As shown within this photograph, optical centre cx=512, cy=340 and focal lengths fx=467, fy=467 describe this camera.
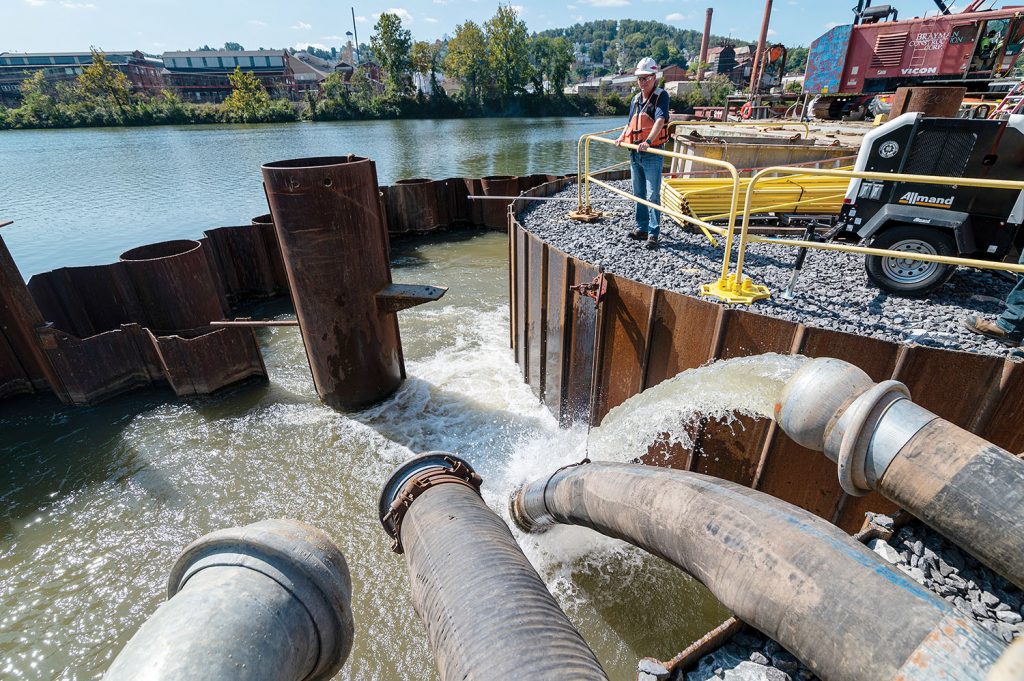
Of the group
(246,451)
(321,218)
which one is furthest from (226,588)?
(246,451)

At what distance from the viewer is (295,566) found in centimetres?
221

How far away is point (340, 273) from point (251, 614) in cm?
475

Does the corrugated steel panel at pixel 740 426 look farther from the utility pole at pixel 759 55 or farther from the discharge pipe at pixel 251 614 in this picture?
the utility pole at pixel 759 55

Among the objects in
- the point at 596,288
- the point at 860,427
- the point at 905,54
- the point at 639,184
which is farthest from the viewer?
the point at 905,54

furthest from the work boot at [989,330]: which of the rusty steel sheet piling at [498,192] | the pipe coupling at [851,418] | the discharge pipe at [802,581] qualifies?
the rusty steel sheet piling at [498,192]

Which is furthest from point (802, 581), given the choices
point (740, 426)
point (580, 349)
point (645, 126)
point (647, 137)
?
point (645, 126)

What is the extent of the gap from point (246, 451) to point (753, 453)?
6441mm

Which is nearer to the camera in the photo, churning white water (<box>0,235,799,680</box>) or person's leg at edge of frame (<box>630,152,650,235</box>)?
churning white water (<box>0,235,799,680</box>)

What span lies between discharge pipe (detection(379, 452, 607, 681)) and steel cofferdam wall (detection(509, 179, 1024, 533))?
2496mm

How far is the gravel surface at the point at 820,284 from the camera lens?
14.2ft

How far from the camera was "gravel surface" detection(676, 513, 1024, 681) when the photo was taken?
8.36ft

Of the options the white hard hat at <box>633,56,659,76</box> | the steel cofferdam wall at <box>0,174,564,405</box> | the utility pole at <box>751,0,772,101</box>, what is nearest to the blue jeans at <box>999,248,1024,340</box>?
the white hard hat at <box>633,56,659,76</box>

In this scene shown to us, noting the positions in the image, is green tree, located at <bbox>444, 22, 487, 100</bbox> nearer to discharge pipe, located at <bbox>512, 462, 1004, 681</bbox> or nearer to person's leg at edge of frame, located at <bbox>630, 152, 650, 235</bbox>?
person's leg at edge of frame, located at <bbox>630, 152, 650, 235</bbox>

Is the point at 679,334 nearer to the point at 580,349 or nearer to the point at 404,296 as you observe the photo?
the point at 580,349
